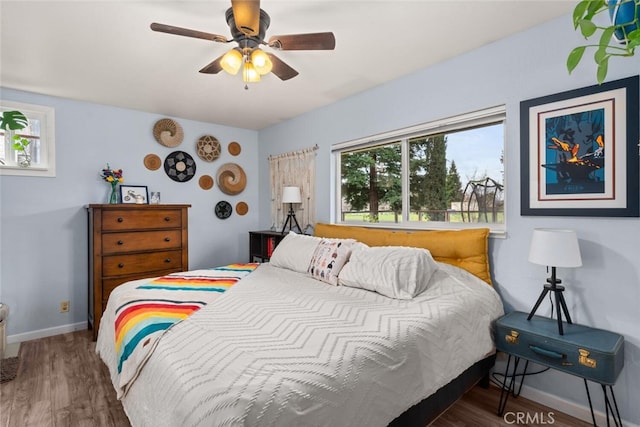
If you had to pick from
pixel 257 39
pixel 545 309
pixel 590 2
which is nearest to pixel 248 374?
pixel 590 2

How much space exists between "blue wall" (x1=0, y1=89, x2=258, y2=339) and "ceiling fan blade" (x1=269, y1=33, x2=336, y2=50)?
8.78 feet

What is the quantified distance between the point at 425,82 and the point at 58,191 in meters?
3.68

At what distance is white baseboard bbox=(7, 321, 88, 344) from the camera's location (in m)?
3.13

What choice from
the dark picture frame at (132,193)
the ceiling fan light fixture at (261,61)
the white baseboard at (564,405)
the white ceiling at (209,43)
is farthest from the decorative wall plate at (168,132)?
the white baseboard at (564,405)

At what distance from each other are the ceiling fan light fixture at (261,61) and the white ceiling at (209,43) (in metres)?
0.27

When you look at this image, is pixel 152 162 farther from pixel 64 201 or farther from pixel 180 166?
pixel 64 201

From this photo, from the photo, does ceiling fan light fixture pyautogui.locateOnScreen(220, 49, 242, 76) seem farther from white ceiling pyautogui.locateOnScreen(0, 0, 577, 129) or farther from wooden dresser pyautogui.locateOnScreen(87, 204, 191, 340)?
wooden dresser pyautogui.locateOnScreen(87, 204, 191, 340)

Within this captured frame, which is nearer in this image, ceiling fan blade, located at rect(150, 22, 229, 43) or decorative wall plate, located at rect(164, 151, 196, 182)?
ceiling fan blade, located at rect(150, 22, 229, 43)

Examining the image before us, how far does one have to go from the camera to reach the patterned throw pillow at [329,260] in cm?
246

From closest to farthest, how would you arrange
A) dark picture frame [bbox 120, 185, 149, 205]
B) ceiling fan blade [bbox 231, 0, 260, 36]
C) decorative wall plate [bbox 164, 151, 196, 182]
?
ceiling fan blade [bbox 231, 0, 260, 36] < dark picture frame [bbox 120, 185, 149, 205] < decorative wall plate [bbox 164, 151, 196, 182]

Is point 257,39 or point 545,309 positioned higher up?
point 257,39

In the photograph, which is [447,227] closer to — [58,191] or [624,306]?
[624,306]

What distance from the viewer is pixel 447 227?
2.67m

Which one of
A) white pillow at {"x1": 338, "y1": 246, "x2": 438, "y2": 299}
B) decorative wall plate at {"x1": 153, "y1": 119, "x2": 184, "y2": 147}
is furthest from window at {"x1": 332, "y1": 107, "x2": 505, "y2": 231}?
decorative wall plate at {"x1": 153, "y1": 119, "x2": 184, "y2": 147}
